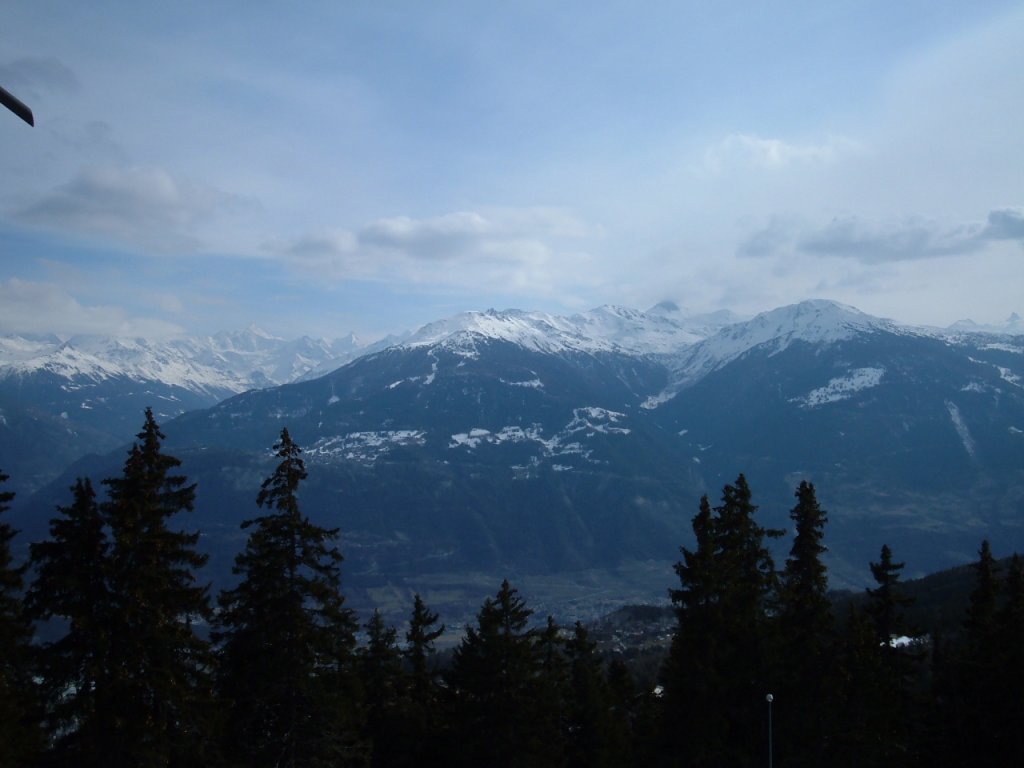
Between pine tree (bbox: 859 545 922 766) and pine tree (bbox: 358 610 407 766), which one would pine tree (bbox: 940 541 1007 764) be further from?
pine tree (bbox: 358 610 407 766)

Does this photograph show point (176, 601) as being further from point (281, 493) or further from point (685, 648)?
point (685, 648)

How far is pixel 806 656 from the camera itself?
3534 centimetres

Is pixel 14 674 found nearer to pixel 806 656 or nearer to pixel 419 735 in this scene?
pixel 419 735

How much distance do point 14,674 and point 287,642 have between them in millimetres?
8428

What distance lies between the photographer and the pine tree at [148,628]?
77.3 feet

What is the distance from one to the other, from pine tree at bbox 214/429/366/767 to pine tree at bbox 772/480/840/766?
59.0 ft

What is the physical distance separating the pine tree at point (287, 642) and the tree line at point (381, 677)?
0.08 metres

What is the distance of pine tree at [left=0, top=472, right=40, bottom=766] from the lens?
23.9 meters

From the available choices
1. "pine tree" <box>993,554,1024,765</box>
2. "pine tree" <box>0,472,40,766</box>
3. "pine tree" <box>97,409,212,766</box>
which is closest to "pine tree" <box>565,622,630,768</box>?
"pine tree" <box>993,554,1024,765</box>

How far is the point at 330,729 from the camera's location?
96.3 ft

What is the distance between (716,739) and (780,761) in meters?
2.90

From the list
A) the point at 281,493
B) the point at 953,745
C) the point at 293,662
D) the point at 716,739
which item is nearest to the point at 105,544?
the point at 281,493

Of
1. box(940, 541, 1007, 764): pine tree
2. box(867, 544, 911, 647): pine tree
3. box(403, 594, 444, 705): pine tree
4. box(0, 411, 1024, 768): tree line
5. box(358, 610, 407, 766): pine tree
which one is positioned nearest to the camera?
box(0, 411, 1024, 768): tree line

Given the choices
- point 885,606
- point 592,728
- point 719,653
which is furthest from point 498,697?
point 885,606
